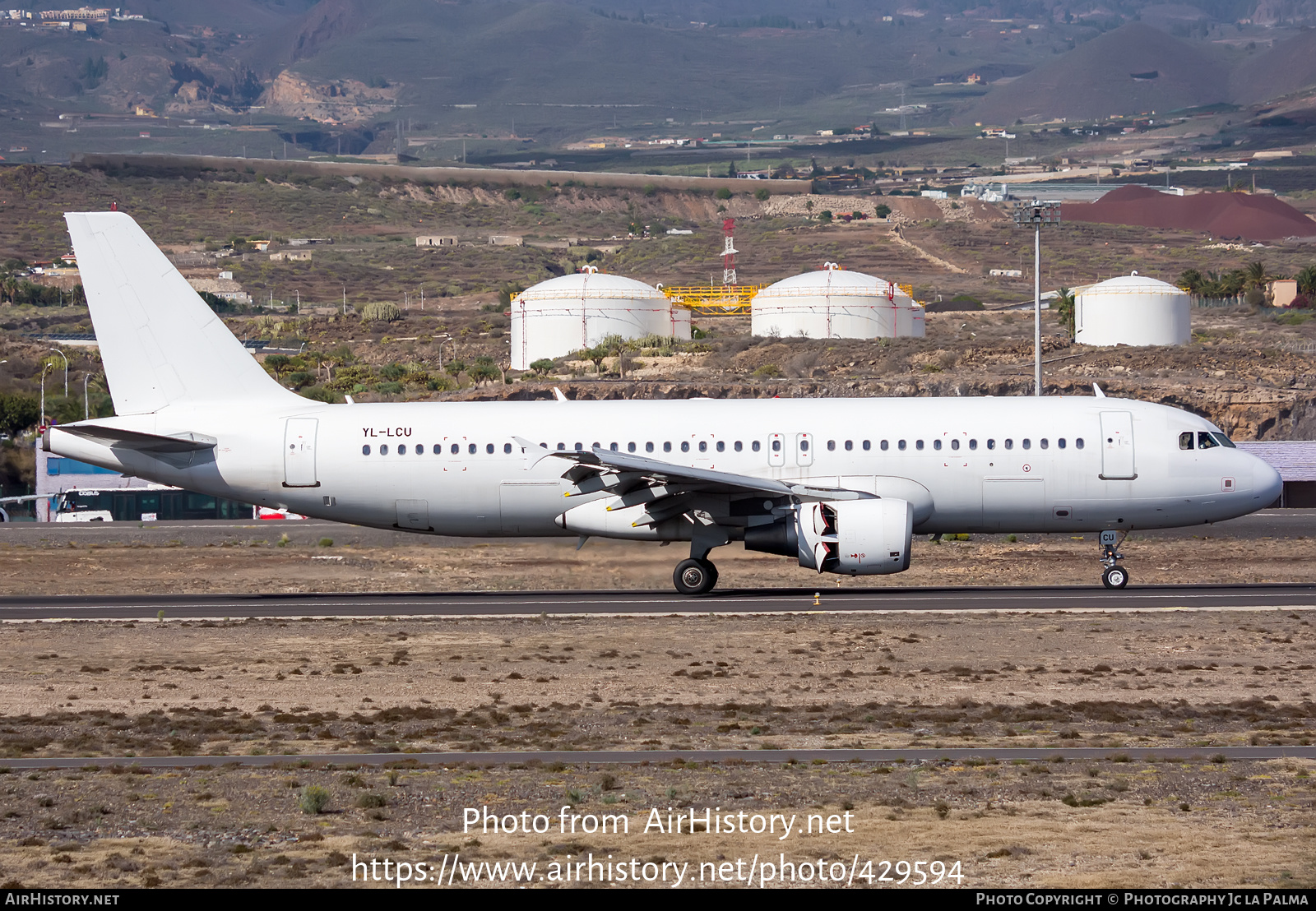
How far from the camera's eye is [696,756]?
58.3 ft

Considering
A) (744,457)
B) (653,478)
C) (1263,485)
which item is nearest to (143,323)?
(653,478)

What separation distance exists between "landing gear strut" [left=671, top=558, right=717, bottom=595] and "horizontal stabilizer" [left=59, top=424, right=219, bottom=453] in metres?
11.2

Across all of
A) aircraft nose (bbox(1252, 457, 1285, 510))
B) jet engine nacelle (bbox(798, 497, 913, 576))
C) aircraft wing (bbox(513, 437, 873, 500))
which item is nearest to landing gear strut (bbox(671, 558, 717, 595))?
aircraft wing (bbox(513, 437, 873, 500))

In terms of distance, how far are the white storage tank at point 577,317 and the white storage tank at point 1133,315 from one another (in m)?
31.7

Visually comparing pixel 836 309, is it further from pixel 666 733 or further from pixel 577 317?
pixel 666 733

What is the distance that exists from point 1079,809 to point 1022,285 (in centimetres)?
16103

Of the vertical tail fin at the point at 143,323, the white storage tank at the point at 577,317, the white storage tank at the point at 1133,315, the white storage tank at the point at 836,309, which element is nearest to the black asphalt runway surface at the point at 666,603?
the vertical tail fin at the point at 143,323

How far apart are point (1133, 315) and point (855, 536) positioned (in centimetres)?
8208

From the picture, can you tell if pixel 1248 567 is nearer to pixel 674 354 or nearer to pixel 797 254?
pixel 674 354

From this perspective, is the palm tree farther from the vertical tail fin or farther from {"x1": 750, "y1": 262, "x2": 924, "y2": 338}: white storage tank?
the vertical tail fin

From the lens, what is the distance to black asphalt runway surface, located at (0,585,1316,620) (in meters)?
31.2

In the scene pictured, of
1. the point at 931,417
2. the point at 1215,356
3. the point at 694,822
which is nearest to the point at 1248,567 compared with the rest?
the point at 931,417

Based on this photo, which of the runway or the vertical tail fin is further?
the vertical tail fin

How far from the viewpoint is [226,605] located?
34.6m
